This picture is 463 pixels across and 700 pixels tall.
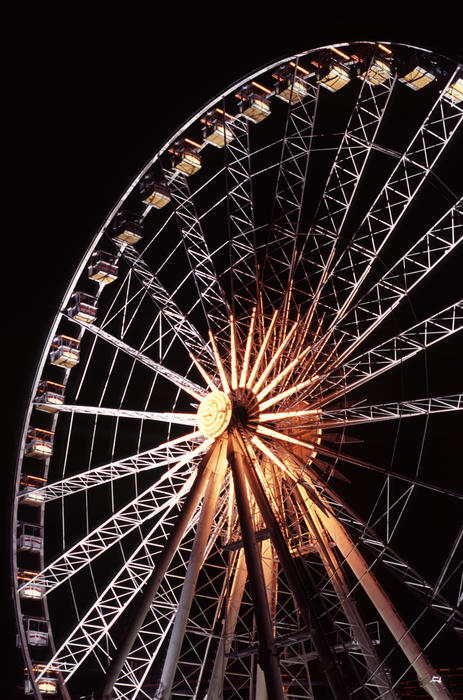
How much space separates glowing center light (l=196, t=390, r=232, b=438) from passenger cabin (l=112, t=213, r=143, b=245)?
674 centimetres

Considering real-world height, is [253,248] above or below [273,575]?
above

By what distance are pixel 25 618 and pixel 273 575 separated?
726 centimetres

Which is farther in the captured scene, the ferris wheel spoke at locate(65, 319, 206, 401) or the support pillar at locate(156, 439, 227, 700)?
the ferris wheel spoke at locate(65, 319, 206, 401)

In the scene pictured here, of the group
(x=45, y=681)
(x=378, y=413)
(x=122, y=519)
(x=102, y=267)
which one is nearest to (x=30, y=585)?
(x=45, y=681)

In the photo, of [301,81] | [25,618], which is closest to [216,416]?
[25,618]

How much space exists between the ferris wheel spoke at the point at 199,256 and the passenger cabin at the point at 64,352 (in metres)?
4.63

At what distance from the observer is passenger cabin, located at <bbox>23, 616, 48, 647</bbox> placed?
82.2 feet

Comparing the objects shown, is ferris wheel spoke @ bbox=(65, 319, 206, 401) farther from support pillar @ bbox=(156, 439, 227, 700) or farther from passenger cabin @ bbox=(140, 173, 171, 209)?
passenger cabin @ bbox=(140, 173, 171, 209)

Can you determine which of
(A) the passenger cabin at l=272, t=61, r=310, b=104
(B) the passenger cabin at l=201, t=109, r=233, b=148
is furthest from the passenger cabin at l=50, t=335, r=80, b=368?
(A) the passenger cabin at l=272, t=61, r=310, b=104

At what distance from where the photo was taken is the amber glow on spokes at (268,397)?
2258cm

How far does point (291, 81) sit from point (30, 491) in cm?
1429

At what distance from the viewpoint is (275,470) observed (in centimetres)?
2373

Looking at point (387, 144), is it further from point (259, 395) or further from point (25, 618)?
point (25, 618)

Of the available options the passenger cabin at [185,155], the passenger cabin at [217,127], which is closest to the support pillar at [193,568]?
the passenger cabin at [185,155]
